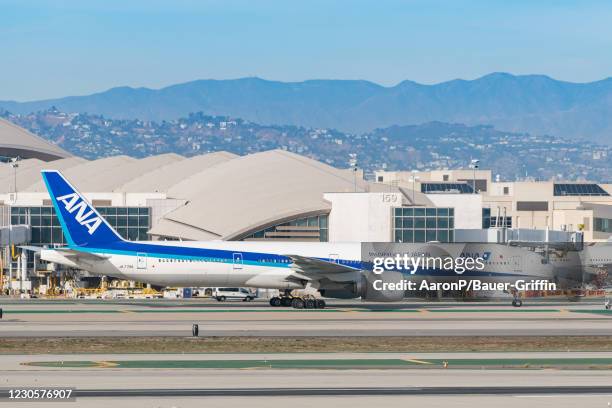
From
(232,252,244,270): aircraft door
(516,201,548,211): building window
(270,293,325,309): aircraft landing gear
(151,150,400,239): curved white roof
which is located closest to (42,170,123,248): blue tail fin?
(232,252,244,270): aircraft door

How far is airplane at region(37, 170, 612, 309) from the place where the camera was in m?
80.5

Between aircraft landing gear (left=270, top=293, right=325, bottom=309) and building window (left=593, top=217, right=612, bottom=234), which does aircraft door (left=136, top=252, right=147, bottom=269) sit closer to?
Result: aircraft landing gear (left=270, top=293, right=325, bottom=309)

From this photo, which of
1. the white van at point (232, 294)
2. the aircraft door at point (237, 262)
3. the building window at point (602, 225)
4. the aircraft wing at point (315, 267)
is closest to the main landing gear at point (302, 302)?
the aircraft wing at point (315, 267)

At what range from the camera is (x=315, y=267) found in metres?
80.9

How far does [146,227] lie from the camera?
5212 inches

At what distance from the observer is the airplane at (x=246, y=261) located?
80500 millimetres

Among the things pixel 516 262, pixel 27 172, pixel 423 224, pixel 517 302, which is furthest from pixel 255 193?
pixel 27 172

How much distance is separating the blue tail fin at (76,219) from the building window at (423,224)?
42.8m

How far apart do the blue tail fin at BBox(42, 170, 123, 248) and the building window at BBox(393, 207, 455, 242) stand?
42.8 m

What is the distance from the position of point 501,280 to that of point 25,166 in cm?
12095

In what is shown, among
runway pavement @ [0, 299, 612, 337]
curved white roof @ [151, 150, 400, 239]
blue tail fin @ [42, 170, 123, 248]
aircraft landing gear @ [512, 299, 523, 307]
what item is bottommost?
runway pavement @ [0, 299, 612, 337]
